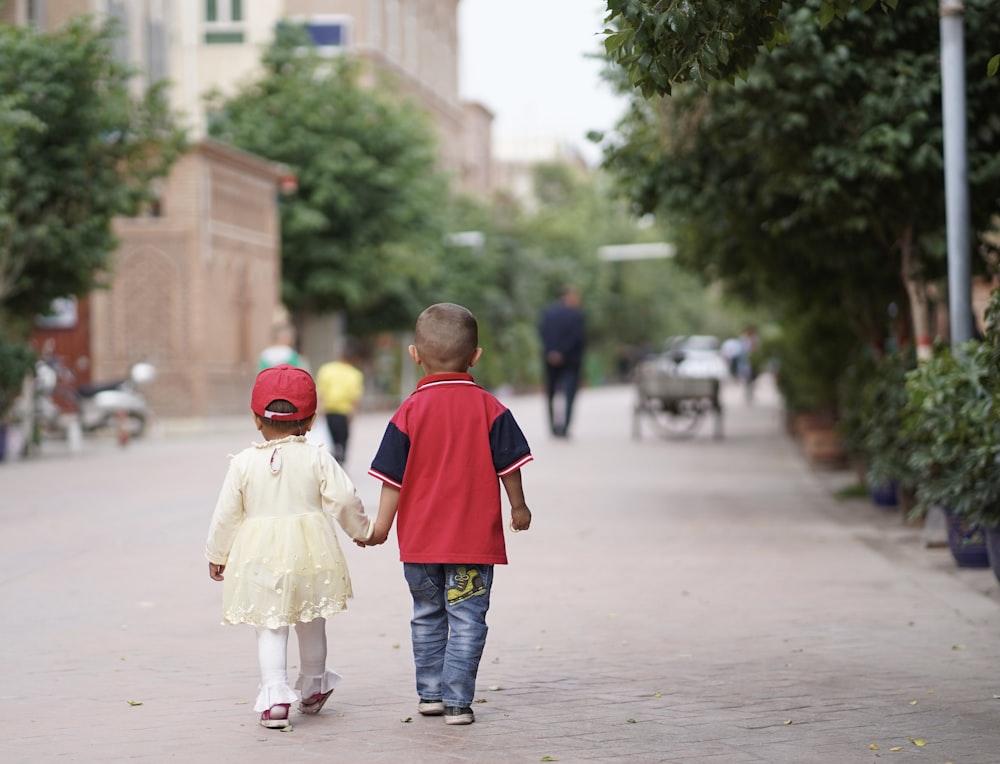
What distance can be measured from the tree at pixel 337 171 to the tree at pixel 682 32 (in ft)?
111

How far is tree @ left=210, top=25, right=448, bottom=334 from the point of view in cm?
4084

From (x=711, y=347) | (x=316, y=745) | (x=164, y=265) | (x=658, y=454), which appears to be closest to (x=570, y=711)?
(x=316, y=745)

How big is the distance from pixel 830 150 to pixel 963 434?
279 centimetres

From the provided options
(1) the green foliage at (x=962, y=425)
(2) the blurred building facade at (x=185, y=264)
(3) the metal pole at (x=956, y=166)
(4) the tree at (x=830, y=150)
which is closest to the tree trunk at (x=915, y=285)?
(4) the tree at (x=830, y=150)

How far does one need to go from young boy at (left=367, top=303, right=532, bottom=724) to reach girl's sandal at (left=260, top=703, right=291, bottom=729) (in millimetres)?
540

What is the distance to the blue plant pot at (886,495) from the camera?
14.2 meters

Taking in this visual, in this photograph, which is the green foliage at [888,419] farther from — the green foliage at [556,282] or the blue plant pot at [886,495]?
the green foliage at [556,282]

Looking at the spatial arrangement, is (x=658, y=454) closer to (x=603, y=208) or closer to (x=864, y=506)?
(x=864, y=506)

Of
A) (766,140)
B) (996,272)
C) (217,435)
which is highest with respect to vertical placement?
(766,140)

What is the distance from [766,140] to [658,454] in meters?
11.3

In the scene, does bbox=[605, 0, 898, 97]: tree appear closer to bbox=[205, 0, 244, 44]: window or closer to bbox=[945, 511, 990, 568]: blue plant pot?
bbox=[945, 511, 990, 568]: blue plant pot

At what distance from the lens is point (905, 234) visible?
Result: 481 inches

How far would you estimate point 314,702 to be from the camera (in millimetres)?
6055

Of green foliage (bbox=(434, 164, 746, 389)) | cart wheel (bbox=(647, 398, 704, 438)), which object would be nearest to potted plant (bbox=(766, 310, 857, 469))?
cart wheel (bbox=(647, 398, 704, 438))
